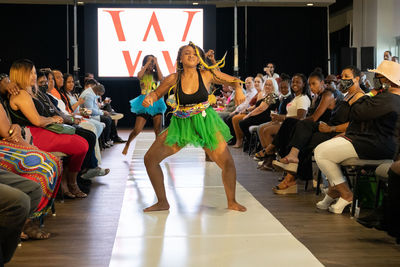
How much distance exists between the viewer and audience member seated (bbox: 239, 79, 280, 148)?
8.08 m

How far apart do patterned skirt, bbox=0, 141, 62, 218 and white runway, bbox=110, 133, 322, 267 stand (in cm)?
55

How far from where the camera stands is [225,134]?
4.44 metres

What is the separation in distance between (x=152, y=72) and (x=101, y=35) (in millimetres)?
5023

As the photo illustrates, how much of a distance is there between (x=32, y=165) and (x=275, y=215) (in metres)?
1.88

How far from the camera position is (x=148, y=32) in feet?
41.9

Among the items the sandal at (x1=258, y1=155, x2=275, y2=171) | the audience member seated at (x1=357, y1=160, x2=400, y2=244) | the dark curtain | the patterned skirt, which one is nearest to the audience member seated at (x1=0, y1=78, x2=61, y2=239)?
the patterned skirt

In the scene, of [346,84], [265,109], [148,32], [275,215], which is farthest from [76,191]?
[148,32]

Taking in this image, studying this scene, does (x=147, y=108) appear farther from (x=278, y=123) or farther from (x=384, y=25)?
(x=384, y=25)

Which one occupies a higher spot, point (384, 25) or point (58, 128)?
point (384, 25)

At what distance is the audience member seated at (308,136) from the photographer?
499 centimetres

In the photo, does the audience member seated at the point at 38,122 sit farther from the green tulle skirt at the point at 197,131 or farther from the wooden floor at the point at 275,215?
the green tulle skirt at the point at 197,131

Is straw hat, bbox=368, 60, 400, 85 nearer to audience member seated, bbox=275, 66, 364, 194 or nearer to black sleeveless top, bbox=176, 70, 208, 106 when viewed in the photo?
audience member seated, bbox=275, 66, 364, 194

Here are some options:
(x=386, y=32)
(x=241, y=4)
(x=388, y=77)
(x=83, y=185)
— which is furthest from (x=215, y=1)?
(x=388, y=77)

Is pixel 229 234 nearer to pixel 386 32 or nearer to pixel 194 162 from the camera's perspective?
pixel 194 162
